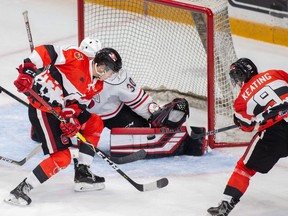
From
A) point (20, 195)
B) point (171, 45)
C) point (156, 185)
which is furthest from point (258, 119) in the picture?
point (171, 45)

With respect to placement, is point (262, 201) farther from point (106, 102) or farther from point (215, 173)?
point (106, 102)

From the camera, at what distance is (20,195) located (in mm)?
4977

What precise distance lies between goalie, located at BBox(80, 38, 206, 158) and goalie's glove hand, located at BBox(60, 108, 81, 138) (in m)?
0.58

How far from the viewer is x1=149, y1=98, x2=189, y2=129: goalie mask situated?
18.7 feet

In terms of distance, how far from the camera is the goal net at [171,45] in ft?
19.5

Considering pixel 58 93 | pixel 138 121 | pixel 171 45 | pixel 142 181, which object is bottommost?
pixel 142 181

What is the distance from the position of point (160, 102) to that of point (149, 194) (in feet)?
4.20

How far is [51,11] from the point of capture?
332 inches

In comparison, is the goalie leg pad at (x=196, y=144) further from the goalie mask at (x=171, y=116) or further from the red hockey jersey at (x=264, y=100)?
the red hockey jersey at (x=264, y=100)

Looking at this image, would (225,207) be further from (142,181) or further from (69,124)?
(69,124)

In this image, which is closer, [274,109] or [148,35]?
[274,109]

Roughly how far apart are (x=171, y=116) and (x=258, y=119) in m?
1.03

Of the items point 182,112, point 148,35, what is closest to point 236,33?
point 148,35

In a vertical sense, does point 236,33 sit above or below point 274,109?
below
